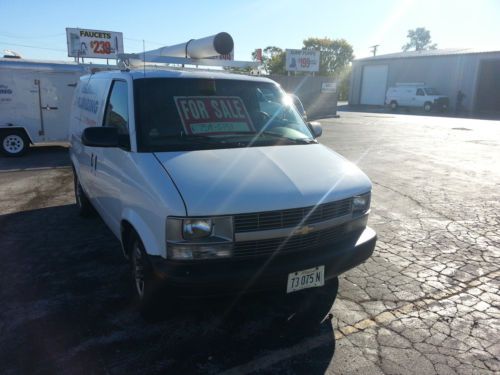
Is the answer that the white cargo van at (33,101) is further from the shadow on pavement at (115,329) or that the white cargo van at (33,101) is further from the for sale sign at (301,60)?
the for sale sign at (301,60)

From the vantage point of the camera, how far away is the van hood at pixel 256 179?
2760mm

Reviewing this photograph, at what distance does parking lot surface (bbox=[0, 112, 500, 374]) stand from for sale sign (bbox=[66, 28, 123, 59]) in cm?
2690

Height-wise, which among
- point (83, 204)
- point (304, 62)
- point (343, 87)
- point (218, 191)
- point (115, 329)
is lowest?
point (115, 329)

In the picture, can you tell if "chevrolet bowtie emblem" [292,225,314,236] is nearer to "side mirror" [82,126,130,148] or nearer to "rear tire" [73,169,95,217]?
"side mirror" [82,126,130,148]

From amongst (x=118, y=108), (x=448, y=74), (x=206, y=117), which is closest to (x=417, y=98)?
(x=448, y=74)

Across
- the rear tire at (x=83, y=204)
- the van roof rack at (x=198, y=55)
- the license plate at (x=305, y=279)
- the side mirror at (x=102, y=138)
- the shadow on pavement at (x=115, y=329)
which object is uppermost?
the van roof rack at (x=198, y=55)

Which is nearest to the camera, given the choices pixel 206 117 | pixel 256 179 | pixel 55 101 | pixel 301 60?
pixel 256 179

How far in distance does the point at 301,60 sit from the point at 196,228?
30.0 meters

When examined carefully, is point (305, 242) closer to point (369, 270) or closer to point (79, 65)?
point (369, 270)

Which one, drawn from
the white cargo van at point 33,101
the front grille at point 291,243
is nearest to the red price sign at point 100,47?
the white cargo van at point 33,101

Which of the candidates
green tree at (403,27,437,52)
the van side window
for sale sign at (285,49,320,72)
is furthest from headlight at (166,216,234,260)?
green tree at (403,27,437,52)

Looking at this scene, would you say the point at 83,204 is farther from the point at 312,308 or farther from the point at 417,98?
the point at 417,98

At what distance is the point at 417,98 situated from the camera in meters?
35.1

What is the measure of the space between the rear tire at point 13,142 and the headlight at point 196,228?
9.95m
